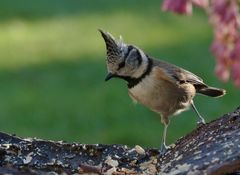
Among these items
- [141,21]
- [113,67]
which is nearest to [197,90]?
[113,67]

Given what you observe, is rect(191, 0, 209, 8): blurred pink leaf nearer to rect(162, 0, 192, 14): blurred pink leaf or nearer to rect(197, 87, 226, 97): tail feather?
rect(162, 0, 192, 14): blurred pink leaf

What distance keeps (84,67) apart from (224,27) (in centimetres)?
436

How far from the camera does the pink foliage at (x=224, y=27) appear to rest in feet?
17.0

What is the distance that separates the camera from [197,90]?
585 centimetres

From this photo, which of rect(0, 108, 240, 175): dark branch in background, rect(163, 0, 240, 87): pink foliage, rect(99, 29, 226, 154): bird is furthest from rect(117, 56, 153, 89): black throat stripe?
rect(0, 108, 240, 175): dark branch in background

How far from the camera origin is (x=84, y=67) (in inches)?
377

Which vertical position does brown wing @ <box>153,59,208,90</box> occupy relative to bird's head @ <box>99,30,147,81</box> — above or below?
above

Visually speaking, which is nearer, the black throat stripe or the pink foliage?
the pink foliage

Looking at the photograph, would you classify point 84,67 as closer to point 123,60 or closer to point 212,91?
point 212,91

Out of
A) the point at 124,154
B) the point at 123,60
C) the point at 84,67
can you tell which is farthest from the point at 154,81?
the point at 84,67

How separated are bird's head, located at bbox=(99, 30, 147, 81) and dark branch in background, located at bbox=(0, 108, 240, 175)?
872 millimetres

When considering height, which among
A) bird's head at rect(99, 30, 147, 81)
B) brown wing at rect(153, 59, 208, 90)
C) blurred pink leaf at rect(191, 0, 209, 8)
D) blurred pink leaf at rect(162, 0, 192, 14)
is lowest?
bird's head at rect(99, 30, 147, 81)

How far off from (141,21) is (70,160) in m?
7.13

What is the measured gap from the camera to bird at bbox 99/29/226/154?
5.29m
